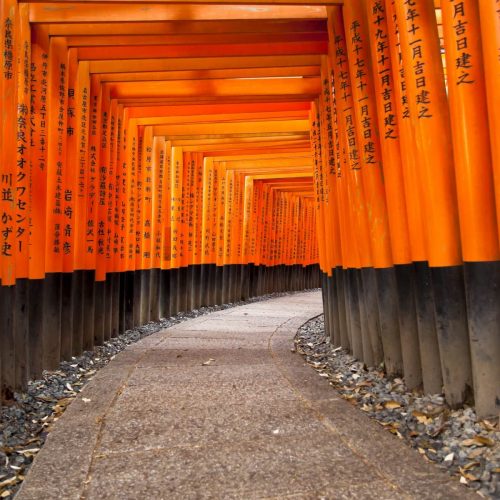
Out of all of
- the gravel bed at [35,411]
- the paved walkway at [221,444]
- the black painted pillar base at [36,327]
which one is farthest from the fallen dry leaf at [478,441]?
the black painted pillar base at [36,327]

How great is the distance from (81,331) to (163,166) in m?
4.21

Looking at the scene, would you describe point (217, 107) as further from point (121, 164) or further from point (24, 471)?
point (24, 471)

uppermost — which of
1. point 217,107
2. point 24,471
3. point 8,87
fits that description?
point 217,107

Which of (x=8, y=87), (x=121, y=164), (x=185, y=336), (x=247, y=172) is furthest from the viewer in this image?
(x=247, y=172)

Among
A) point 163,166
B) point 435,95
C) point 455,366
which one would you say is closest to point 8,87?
point 435,95

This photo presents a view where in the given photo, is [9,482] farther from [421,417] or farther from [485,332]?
[485,332]

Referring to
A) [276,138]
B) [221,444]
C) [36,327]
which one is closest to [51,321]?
[36,327]

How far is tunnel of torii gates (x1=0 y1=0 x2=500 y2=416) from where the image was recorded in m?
2.91

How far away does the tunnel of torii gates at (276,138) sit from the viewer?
2910mm

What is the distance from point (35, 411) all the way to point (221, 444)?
73.5 inches

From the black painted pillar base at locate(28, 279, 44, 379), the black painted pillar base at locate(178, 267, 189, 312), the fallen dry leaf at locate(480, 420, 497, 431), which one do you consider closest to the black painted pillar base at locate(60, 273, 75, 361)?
the black painted pillar base at locate(28, 279, 44, 379)

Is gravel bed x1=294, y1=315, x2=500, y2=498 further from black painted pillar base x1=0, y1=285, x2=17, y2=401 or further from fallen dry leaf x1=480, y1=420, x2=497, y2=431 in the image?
black painted pillar base x1=0, y1=285, x2=17, y2=401

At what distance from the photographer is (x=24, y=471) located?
2.77m

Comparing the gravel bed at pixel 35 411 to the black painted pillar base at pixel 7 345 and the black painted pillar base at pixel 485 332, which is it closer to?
the black painted pillar base at pixel 7 345
